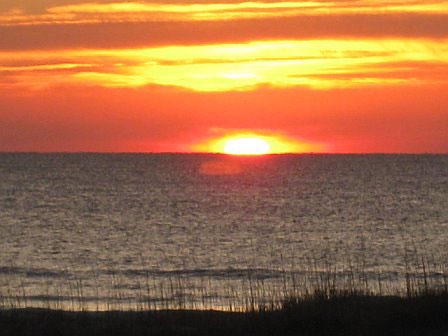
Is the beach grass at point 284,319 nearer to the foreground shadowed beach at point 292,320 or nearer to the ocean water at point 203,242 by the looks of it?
the foreground shadowed beach at point 292,320

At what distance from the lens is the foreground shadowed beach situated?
69.3 feet

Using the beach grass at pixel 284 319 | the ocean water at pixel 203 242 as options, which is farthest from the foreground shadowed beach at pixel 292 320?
the ocean water at pixel 203 242

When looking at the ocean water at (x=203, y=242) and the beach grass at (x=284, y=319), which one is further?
the ocean water at (x=203, y=242)

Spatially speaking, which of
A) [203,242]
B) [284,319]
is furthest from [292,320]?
[203,242]

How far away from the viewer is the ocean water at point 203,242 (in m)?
34.6

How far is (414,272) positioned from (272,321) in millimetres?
18768

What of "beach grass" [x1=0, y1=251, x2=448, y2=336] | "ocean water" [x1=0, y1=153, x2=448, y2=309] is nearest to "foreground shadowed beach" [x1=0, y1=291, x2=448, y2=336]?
"beach grass" [x1=0, y1=251, x2=448, y2=336]

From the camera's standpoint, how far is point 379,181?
146875 millimetres

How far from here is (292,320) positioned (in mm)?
21500

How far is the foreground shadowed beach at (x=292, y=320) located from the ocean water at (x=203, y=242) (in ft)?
7.69

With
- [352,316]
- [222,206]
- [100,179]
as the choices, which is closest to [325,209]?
[222,206]

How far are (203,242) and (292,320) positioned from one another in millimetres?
34798

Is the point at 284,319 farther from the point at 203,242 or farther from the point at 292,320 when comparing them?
the point at 203,242

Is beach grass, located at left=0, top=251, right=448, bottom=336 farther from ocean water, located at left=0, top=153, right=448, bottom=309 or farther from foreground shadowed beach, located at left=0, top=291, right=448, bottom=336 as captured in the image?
ocean water, located at left=0, top=153, right=448, bottom=309
